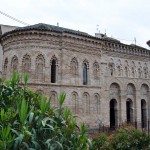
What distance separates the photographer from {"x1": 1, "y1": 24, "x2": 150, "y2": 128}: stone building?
20969 millimetres

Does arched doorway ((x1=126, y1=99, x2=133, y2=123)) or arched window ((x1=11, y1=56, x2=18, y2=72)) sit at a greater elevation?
arched window ((x1=11, y1=56, x2=18, y2=72))

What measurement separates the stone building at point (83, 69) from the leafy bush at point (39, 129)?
14.1 m

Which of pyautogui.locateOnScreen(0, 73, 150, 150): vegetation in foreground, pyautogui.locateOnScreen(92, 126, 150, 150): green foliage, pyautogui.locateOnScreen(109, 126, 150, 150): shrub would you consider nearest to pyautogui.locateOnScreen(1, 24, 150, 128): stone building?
pyautogui.locateOnScreen(92, 126, 150, 150): green foliage

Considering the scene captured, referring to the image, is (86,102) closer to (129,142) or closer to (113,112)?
(113,112)

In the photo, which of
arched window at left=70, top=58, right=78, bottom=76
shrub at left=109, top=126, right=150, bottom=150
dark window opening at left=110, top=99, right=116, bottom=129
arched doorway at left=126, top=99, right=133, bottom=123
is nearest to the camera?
shrub at left=109, top=126, right=150, bottom=150

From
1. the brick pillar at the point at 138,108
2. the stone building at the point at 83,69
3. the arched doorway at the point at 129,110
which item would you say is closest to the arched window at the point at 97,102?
the stone building at the point at 83,69

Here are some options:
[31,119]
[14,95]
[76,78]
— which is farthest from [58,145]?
[76,78]

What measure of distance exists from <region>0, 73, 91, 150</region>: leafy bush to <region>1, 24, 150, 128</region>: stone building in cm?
1408

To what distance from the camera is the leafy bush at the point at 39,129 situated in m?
5.45

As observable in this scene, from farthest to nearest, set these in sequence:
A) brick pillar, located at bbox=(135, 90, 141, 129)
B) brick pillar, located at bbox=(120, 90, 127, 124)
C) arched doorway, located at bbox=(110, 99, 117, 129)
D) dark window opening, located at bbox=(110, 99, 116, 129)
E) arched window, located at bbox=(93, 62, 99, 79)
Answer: brick pillar, located at bbox=(135, 90, 141, 129) → dark window opening, located at bbox=(110, 99, 116, 129) → arched doorway, located at bbox=(110, 99, 117, 129) → brick pillar, located at bbox=(120, 90, 127, 124) → arched window, located at bbox=(93, 62, 99, 79)

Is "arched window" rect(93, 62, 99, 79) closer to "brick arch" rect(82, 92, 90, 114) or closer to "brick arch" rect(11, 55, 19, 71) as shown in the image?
"brick arch" rect(82, 92, 90, 114)

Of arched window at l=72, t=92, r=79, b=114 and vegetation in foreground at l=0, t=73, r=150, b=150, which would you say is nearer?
vegetation in foreground at l=0, t=73, r=150, b=150

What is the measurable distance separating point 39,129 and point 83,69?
17.3 metres

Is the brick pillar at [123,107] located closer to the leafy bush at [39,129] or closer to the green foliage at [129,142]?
the green foliage at [129,142]
